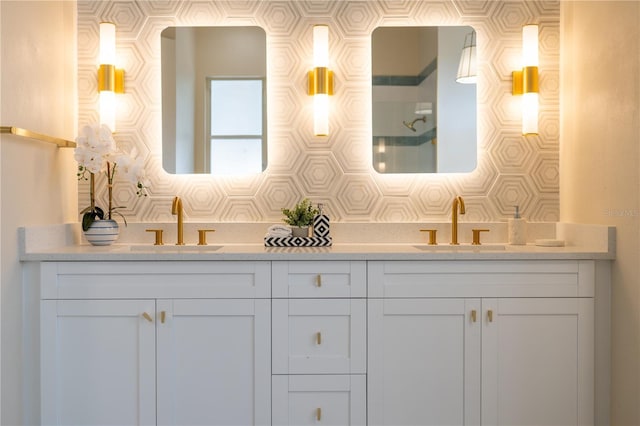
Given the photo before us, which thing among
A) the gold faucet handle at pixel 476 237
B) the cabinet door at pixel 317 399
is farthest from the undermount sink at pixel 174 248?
the gold faucet handle at pixel 476 237

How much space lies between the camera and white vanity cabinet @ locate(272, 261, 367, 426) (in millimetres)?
2119

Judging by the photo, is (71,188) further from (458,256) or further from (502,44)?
(502,44)

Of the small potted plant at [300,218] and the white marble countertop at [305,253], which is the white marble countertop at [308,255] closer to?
the white marble countertop at [305,253]

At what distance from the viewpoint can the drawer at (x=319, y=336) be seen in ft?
6.95

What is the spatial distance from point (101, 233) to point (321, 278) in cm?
106

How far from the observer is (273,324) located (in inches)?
83.4

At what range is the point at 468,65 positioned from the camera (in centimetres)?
264

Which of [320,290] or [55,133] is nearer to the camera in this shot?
[320,290]

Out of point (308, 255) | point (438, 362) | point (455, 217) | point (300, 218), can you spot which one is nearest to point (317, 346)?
point (308, 255)

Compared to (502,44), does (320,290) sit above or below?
below

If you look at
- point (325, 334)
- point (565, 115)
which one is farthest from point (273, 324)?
point (565, 115)

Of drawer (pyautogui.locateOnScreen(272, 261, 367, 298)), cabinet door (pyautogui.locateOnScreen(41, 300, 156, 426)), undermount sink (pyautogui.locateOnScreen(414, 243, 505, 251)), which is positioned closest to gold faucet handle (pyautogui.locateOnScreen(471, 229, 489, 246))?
undermount sink (pyautogui.locateOnScreen(414, 243, 505, 251))

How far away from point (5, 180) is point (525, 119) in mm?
2287

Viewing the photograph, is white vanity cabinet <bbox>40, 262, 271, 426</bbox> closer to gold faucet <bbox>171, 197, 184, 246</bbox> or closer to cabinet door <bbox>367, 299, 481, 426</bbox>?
gold faucet <bbox>171, 197, 184, 246</bbox>
